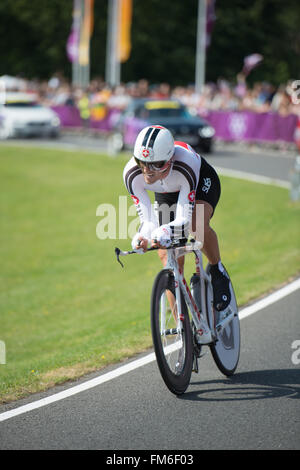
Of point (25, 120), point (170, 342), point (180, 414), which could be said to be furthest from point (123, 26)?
point (180, 414)

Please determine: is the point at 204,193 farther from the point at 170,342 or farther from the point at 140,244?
the point at 170,342

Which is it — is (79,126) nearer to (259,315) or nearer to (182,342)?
(259,315)

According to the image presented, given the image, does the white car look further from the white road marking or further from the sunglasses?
the sunglasses

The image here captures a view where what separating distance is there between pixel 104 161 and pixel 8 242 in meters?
7.32

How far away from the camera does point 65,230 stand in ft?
68.0

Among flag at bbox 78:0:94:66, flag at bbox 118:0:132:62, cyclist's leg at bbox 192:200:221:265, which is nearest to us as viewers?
cyclist's leg at bbox 192:200:221:265

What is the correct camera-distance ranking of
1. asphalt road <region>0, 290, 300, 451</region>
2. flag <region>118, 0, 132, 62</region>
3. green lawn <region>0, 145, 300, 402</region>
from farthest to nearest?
flag <region>118, 0, 132, 62</region>, green lawn <region>0, 145, 300, 402</region>, asphalt road <region>0, 290, 300, 451</region>

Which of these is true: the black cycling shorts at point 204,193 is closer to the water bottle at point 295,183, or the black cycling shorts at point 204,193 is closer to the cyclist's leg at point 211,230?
the cyclist's leg at point 211,230

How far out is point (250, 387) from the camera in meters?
5.98

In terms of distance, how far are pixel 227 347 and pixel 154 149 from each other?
1880 mm

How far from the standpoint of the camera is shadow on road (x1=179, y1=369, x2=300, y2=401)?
18.9 feet

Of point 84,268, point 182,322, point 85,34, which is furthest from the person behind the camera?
point 85,34

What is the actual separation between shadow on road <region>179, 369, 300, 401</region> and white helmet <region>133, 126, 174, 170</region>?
1715mm

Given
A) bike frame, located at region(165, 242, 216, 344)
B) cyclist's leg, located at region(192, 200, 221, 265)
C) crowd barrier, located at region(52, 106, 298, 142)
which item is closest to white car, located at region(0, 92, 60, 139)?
crowd barrier, located at region(52, 106, 298, 142)
